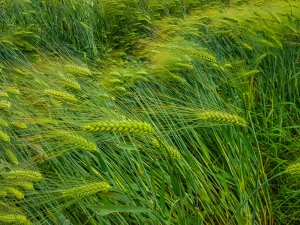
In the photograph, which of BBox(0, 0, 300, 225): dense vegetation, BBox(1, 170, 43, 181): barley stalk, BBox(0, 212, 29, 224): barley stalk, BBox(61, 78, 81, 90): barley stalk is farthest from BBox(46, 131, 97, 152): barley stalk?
BBox(61, 78, 81, 90): barley stalk

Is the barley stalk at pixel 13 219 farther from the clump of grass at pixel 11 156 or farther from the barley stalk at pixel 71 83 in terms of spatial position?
the barley stalk at pixel 71 83

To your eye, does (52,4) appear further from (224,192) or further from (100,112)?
(224,192)

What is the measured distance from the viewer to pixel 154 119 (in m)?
Result: 1.85

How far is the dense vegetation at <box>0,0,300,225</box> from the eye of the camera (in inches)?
53.0

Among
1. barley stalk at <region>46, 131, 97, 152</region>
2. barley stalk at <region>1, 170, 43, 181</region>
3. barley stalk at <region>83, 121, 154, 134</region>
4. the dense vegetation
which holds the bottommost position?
the dense vegetation

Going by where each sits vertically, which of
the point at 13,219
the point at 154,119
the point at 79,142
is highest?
the point at 79,142

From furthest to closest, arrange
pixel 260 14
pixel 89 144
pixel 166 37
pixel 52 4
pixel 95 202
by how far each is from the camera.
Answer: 1. pixel 52 4
2. pixel 166 37
3. pixel 260 14
4. pixel 95 202
5. pixel 89 144

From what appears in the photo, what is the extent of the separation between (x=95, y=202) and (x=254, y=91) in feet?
3.33

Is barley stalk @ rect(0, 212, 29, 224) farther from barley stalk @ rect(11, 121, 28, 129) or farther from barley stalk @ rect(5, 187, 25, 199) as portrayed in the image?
barley stalk @ rect(11, 121, 28, 129)

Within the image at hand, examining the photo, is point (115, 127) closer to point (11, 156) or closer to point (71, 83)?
point (11, 156)

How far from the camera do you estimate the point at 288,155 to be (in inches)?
71.3

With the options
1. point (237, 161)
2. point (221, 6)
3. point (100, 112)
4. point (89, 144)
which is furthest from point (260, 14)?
point (89, 144)

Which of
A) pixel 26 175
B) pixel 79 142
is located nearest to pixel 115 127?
pixel 79 142

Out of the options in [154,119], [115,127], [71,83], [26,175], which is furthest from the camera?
[154,119]
